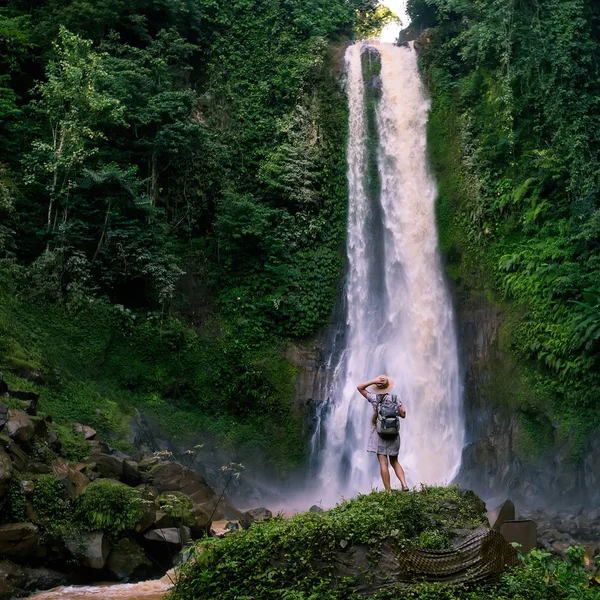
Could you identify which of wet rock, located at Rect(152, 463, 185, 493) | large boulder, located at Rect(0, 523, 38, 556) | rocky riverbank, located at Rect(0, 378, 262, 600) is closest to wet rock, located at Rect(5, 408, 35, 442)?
rocky riverbank, located at Rect(0, 378, 262, 600)

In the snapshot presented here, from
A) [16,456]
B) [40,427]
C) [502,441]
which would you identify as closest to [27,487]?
[16,456]

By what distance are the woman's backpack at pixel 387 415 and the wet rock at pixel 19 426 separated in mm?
4966

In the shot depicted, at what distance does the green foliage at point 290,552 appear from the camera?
13.8ft

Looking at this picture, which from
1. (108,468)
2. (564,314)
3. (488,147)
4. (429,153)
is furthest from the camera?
(429,153)

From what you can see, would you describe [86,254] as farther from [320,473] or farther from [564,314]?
[564,314]

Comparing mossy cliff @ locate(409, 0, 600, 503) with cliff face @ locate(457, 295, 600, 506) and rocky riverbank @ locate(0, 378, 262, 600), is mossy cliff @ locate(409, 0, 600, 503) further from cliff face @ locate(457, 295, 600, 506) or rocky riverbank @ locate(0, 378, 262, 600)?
rocky riverbank @ locate(0, 378, 262, 600)

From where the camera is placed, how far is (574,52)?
1552 centimetres

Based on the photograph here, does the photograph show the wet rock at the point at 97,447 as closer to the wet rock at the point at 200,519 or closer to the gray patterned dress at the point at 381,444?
the wet rock at the point at 200,519

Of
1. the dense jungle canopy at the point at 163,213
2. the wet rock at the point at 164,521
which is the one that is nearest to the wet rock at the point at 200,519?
the wet rock at the point at 164,521

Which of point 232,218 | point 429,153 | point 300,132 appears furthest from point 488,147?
point 232,218

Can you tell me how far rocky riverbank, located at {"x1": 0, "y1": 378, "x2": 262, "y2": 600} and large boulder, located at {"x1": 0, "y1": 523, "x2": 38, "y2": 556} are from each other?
0.01m

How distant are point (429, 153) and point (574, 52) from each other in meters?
5.38

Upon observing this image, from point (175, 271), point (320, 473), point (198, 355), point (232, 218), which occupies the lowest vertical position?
point (320, 473)

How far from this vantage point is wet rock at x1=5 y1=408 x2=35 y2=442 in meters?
8.41
